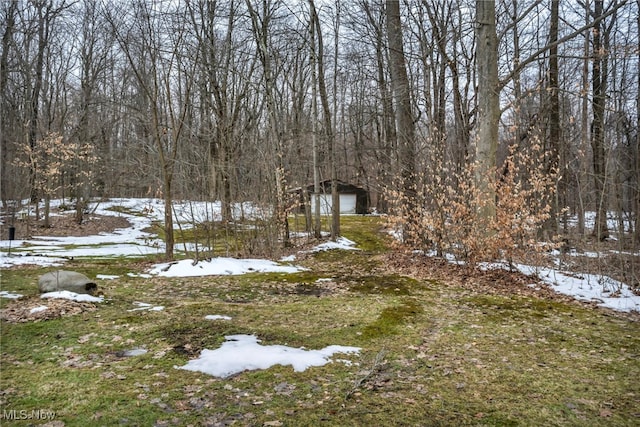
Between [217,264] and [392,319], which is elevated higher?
[217,264]

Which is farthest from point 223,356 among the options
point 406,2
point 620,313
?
point 406,2

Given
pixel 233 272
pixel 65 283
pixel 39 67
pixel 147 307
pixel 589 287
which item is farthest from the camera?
pixel 39 67

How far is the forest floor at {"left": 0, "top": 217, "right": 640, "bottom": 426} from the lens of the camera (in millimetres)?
3043

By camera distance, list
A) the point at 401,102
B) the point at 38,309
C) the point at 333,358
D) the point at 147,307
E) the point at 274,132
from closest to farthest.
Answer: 1. the point at 333,358
2. the point at 38,309
3. the point at 147,307
4. the point at 401,102
5. the point at 274,132

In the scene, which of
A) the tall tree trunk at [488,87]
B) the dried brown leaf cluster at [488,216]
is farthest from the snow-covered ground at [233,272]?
the tall tree trunk at [488,87]

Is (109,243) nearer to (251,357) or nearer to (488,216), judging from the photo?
(488,216)

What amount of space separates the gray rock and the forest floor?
1.23 ft

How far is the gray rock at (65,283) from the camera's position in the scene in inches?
240

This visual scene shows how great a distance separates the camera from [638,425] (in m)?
2.91

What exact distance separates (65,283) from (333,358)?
4.31 meters

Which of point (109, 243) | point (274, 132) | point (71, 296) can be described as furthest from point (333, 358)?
point (109, 243)

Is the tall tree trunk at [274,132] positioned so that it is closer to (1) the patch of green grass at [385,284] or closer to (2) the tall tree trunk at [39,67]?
(1) the patch of green grass at [385,284]

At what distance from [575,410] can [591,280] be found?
577 centimetres

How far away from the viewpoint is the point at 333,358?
410cm
